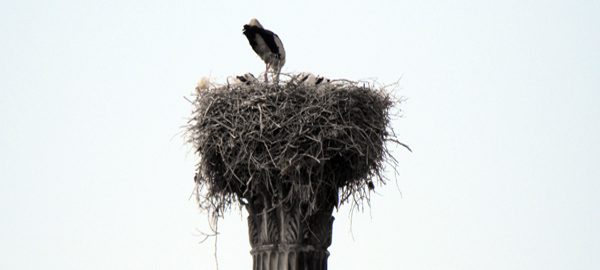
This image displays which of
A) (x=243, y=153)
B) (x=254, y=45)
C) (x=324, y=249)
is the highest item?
(x=254, y=45)

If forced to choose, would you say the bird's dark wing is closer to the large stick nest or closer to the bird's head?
the bird's head

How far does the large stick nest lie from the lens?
39.0 ft

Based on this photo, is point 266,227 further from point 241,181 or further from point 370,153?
point 370,153

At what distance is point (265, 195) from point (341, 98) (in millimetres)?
1481

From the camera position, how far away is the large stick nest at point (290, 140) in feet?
39.0

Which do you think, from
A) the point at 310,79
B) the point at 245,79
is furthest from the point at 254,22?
the point at 310,79

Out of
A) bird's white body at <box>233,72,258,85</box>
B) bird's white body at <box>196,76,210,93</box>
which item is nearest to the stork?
bird's white body at <box>233,72,258,85</box>

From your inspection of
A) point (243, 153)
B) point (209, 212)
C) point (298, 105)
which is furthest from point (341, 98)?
point (209, 212)

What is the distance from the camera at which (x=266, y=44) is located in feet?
43.5

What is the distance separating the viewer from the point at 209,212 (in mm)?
12555

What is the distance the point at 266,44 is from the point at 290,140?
191cm

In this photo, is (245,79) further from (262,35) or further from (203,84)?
(262,35)

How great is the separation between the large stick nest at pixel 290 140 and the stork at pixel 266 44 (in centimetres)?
106

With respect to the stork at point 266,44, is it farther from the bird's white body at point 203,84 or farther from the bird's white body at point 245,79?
the bird's white body at point 203,84
